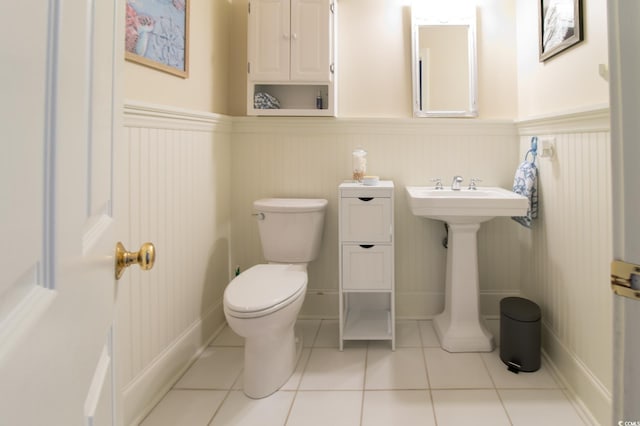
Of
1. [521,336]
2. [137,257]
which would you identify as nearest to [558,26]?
[521,336]

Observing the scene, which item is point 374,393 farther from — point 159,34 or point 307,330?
point 159,34

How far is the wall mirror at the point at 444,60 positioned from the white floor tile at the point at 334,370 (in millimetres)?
1572

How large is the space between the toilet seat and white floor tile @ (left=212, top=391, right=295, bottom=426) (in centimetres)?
42

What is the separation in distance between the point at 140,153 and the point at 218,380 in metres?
1.14

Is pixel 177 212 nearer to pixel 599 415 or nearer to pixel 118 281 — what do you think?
pixel 118 281

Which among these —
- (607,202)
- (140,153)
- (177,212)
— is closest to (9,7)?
(140,153)

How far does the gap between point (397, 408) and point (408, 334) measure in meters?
0.75

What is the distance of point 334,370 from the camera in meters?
1.92

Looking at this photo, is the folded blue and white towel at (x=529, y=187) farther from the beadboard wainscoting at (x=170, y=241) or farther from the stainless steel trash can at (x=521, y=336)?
the beadboard wainscoting at (x=170, y=241)

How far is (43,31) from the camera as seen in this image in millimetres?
332

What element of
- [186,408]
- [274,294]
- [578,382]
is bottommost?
[186,408]

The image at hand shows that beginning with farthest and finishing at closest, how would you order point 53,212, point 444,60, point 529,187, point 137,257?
1. point 444,60
2. point 529,187
3. point 137,257
4. point 53,212

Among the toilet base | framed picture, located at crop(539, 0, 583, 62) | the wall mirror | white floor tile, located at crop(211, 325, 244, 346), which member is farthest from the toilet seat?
framed picture, located at crop(539, 0, 583, 62)

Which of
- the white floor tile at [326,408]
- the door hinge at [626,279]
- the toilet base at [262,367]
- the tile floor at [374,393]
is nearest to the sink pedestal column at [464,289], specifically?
the tile floor at [374,393]
